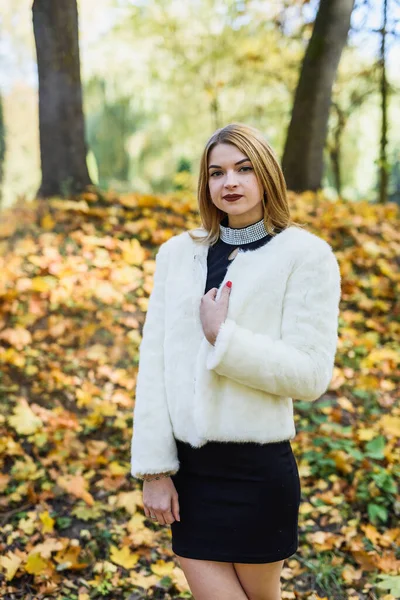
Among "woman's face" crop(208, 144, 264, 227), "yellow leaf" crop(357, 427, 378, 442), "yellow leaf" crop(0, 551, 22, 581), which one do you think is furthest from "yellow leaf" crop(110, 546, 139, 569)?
"woman's face" crop(208, 144, 264, 227)

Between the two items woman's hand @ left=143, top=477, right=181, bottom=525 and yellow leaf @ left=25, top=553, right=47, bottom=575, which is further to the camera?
yellow leaf @ left=25, top=553, right=47, bottom=575

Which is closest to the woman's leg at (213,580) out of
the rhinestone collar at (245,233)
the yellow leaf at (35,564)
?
the rhinestone collar at (245,233)

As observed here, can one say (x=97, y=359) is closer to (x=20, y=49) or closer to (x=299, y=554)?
(x=299, y=554)

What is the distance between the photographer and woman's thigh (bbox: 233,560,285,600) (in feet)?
5.64

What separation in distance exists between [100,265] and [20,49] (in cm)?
1588

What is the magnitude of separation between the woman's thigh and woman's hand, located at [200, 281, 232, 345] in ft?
2.39

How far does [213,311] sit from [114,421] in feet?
7.95

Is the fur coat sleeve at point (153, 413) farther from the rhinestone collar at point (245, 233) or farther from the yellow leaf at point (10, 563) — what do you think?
the yellow leaf at point (10, 563)

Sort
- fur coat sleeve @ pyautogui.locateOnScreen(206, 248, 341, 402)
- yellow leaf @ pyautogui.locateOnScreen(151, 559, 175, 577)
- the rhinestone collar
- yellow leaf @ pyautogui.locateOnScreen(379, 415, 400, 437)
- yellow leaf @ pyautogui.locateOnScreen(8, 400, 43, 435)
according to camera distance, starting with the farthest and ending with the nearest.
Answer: yellow leaf @ pyautogui.locateOnScreen(379, 415, 400, 437), yellow leaf @ pyautogui.locateOnScreen(8, 400, 43, 435), yellow leaf @ pyautogui.locateOnScreen(151, 559, 175, 577), the rhinestone collar, fur coat sleeve @ pyautogui.locateOnScreen(206, 248, 341, 402)

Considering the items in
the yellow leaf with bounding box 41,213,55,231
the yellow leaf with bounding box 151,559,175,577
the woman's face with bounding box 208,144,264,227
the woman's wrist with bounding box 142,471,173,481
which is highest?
the woman's face with bounding box 208,144,264,227

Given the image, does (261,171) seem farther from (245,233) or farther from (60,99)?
(60,99)

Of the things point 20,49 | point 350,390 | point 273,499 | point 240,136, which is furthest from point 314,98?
point 20,49

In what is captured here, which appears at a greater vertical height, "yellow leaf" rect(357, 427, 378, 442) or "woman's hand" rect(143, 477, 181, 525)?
"woman's hand" rect(143, 477, 181, 525)

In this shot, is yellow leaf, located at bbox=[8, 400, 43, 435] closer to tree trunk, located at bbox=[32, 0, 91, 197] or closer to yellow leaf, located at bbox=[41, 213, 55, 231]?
yellow leaf, located at bbox=[41, 213, 55, 231]
